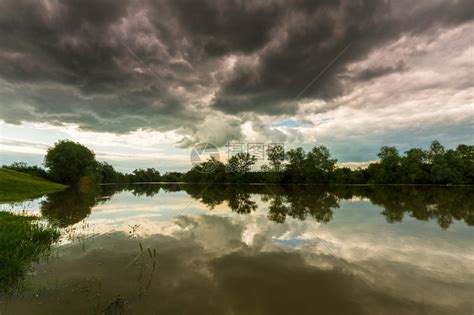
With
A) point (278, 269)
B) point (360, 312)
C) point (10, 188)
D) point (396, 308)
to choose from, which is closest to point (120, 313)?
point (278, 269)

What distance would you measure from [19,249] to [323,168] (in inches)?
4037

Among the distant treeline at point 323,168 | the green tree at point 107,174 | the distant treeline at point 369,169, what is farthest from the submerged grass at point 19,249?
the green tree at point 107,174

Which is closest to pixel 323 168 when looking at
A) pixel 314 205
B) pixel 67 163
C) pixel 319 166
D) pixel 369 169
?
pixel 319 166

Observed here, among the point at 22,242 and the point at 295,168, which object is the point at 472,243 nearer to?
the point at 22,242

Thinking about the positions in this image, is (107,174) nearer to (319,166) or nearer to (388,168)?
(319,166)

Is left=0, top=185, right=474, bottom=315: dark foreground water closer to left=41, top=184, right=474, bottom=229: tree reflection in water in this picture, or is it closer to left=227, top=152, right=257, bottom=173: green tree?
left=41, top=184, right=474, bottom=229: tree reflection in water

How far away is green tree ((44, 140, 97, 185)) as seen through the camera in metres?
73.4

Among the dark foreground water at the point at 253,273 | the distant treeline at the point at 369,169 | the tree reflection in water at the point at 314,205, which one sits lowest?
the dark foreground water at the point at 253,273

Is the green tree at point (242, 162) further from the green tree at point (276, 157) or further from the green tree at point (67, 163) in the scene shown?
the green tree at point (67, 163)

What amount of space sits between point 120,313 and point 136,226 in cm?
1038

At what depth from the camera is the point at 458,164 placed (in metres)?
84.3

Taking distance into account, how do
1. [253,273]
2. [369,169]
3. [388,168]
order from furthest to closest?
[369,169] < [388,168] < [253,273]

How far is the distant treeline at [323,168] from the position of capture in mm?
75812

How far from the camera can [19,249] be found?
866 centimetres
